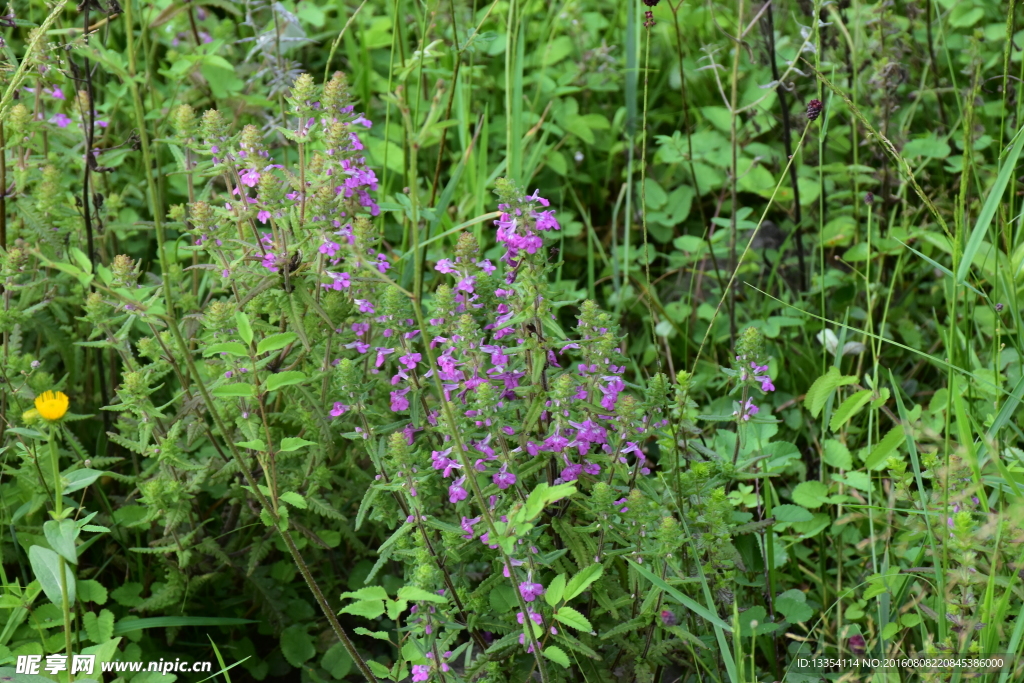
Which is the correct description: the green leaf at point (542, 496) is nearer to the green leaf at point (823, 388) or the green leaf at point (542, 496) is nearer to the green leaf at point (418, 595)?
the green leaf at point (418, 595)

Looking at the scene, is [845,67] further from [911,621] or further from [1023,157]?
[911,621]

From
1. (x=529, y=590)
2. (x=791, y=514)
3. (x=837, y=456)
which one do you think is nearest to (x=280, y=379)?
(x=529, y=590)

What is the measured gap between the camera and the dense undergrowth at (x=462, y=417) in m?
1.72

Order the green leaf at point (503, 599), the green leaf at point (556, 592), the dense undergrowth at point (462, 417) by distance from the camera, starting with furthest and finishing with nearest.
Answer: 1. the green leaf at point (503, 599)
2. the dense undergrowth at point (462, 417)
3. the green leaf at point (556, 592)

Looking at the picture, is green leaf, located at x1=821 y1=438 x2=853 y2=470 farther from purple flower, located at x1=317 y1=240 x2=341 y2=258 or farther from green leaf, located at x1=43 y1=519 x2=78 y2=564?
green leaf, located at x1=43 y1=519 x2=78 y2=564

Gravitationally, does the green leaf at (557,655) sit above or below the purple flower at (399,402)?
below

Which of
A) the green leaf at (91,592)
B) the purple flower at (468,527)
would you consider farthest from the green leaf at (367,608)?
the green leaf at (91,592)

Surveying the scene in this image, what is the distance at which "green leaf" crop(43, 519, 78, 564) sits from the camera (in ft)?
4.56

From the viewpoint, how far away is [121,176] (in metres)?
3.11

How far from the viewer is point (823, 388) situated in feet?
7.07

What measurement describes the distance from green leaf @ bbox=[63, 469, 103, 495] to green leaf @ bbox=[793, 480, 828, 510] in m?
1.56

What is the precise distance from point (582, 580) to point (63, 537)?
85cm

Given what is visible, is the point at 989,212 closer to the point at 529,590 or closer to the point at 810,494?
the point at 810,494

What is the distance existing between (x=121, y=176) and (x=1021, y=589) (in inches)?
113
